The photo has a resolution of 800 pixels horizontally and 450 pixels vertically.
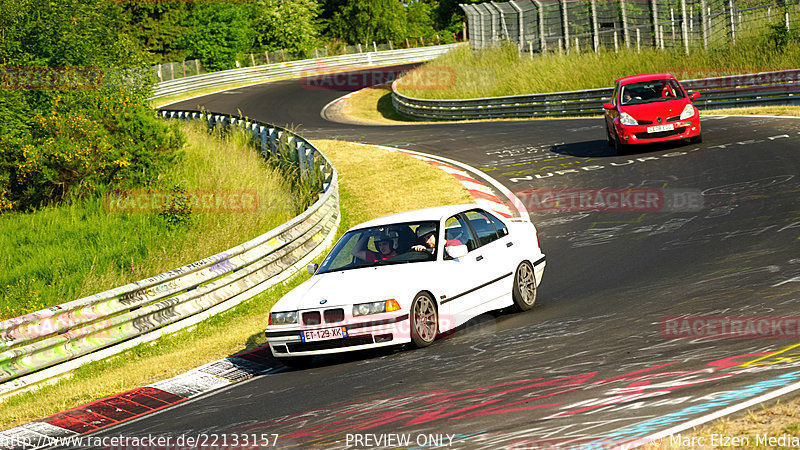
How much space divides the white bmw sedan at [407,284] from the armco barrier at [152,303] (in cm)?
254

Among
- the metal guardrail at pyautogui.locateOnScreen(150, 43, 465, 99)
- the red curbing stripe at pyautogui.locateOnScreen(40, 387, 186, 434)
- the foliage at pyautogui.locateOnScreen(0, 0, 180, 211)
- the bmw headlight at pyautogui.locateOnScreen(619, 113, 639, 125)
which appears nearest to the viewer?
the red curbing stripe at pyautogui.locateOnScreen(40, 387, 186, 434)

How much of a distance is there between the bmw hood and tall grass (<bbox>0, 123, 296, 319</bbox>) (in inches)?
212

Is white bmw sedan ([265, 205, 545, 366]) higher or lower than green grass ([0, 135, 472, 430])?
higher

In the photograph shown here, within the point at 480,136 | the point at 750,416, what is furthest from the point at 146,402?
the point at 480,136

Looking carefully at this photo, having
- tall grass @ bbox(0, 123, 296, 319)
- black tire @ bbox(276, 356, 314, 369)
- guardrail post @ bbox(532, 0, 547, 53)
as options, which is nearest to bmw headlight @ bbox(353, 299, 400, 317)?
black tire @ bbox(276, 356, 314, 369)

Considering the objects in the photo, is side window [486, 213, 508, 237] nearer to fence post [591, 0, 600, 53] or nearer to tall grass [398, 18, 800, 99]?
tall grass [398, 18, 800, 99]

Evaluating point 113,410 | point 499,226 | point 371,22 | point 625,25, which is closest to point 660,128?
point 499,226

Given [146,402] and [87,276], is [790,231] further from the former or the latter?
[87,276]

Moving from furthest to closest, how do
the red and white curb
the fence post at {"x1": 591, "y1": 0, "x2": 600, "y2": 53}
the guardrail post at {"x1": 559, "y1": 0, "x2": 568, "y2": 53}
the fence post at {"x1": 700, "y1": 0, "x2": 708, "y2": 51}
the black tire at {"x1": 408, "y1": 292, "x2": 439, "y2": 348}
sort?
the guardrail post at {"x1": 559, "y1": 0, "x2": 568, "y2": 53}, the fence post at {"x1": 591, "y1": 0, "x2": 600, "y2": 53}, the fence post at {"x1": 700, "y1": 0, "x2": 708, "y2": 51}, the black tire at {"x1": 408, "y1": 292, "x2": 439, "y2": 348}, the red and white curb

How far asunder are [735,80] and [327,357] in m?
22.0

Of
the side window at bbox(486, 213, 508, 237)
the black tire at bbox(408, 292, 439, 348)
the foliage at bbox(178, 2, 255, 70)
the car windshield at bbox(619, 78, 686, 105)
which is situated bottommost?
the black tire at bbox(408, 292, 439, 348)

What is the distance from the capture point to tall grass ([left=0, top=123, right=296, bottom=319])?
14531 millimetres

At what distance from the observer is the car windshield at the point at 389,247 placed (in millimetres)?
9883

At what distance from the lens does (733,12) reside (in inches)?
1308
